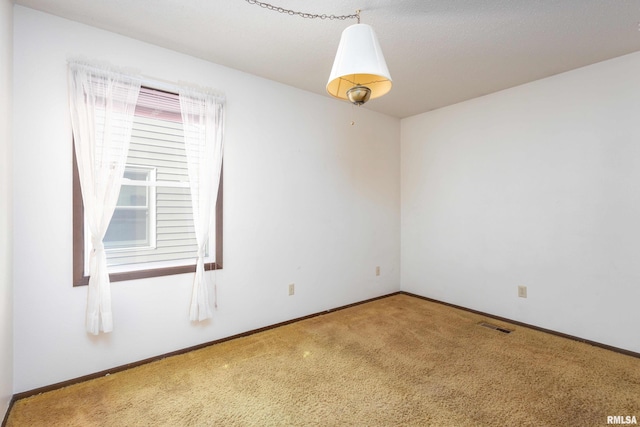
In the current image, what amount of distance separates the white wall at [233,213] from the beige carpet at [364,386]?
0.27m

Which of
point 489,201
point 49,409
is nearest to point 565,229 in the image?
point 489,201

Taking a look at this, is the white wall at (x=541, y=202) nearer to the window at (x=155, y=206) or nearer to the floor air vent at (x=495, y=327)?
the floor air vent at (x=495, y=327)

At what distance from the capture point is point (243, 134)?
2904mm

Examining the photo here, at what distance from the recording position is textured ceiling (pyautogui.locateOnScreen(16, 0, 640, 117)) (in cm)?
195

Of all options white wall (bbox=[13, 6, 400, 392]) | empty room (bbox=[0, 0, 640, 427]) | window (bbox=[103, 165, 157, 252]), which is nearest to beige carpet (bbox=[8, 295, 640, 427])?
empty room (bbox=[0, 0, 640, 427])

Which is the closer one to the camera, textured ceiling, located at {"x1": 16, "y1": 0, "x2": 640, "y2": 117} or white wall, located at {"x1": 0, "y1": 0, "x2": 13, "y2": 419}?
white wall, located at {"x1": 0, "y1": 0, "x2": 13, "y2": 419}

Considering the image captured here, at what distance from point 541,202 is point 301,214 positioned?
2.42 meters

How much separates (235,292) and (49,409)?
55.1 inches

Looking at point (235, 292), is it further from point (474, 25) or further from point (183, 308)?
point (474, 25)

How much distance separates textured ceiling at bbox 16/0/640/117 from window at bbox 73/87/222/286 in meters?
0.56

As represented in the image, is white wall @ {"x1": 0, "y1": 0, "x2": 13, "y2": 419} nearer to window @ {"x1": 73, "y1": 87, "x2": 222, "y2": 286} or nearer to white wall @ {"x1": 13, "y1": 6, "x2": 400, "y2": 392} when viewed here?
white wall @ {"x1": 13, "y1": 6, "x2": 400, "y2": 392}

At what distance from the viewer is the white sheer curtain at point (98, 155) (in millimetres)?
2113

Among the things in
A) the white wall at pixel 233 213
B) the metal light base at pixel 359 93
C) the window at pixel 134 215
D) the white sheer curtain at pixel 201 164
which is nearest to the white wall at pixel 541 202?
the white wall at pixel 233 213

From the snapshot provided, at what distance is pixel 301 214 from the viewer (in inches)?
132
